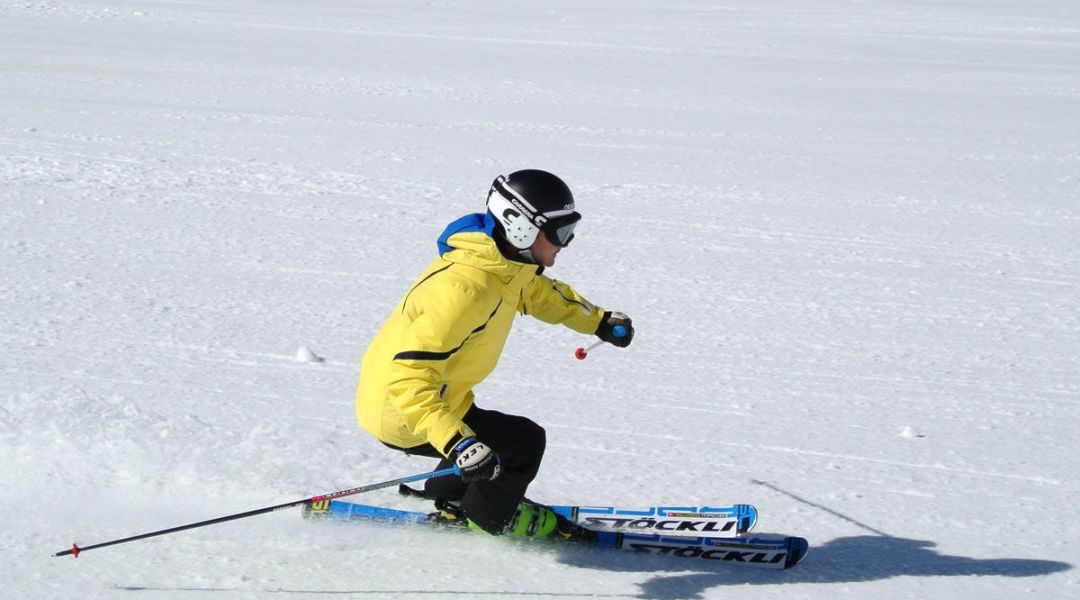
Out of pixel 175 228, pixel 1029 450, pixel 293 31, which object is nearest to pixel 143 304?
pixel 175 228

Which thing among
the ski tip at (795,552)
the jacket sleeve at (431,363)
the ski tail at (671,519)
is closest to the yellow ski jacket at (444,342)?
the jacket sleeve at (431,363)

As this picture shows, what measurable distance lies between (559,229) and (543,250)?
0.10 metres

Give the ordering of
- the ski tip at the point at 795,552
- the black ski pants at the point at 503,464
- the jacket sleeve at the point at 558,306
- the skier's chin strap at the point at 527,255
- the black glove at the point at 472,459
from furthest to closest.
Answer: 1. the jacket sleeve at the point at 558,306
2. the ski tip at the point at 795,552
3. the black ski pants at the point at 503,464
4. the skier's chin strap at the point at 527,255
5. the black glove at the point at 472,459

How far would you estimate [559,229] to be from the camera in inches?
145

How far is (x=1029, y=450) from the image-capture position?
5.33 meters

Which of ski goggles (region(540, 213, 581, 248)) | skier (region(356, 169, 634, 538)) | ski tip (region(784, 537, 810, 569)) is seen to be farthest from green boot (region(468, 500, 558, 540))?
ski goggles (region(540, 213, 581, 248))

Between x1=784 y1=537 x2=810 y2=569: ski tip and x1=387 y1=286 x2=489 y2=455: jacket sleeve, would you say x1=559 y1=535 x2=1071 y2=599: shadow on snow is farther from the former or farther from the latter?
x1=387 y1=286 x2=489 y2=455: jacket sleeve

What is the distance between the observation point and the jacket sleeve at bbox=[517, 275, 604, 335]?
4266 mm

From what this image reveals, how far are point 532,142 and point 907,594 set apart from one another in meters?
7.44

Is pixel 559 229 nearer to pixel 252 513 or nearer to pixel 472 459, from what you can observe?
pixel 472 459

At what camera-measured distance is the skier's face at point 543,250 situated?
3705mm

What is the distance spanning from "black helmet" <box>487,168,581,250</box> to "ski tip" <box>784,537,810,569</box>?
138cm

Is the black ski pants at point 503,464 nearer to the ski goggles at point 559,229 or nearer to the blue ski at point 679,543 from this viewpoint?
the blue ski at point 679,543

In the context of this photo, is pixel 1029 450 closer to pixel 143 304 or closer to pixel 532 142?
pixel 143 304
